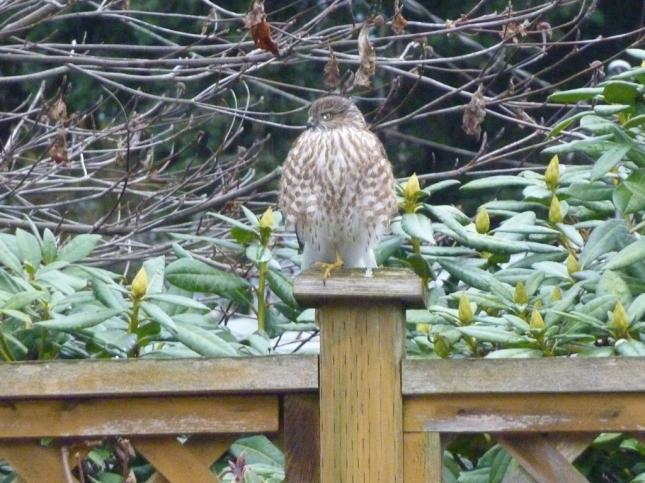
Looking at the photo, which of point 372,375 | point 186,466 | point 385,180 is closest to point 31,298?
point 186,466

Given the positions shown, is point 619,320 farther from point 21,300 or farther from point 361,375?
point 21,300

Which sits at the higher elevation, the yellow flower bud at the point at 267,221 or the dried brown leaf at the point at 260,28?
the dried brown leaf at the point at 260,28

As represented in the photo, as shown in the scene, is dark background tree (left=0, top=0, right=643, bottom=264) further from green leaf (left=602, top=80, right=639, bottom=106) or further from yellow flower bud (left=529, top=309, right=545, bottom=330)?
yellow flower bud (left=529, top=309, right=545, bottom=330)

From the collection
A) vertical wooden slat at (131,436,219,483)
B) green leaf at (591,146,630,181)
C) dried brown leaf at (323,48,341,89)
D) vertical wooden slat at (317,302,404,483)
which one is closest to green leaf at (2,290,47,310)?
vertical wooden slat at (131,436,219,483)

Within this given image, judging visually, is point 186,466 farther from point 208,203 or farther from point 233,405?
point 208,203

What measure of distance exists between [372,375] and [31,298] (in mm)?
684

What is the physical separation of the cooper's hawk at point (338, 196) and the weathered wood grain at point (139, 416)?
4.87 ft

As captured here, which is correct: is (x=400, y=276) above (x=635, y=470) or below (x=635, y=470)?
above

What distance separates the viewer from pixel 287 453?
2.08 metres

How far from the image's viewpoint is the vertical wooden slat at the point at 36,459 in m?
2.14

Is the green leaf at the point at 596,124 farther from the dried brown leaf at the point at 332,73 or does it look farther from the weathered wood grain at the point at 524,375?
the dried brown leaf at the point at 332,73

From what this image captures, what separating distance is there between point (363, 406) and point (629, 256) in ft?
2.29

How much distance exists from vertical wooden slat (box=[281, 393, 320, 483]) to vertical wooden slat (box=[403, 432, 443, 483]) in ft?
0.47

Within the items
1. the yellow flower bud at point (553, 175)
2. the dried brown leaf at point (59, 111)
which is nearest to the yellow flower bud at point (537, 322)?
the yellow flower bud at point (553, 175)
